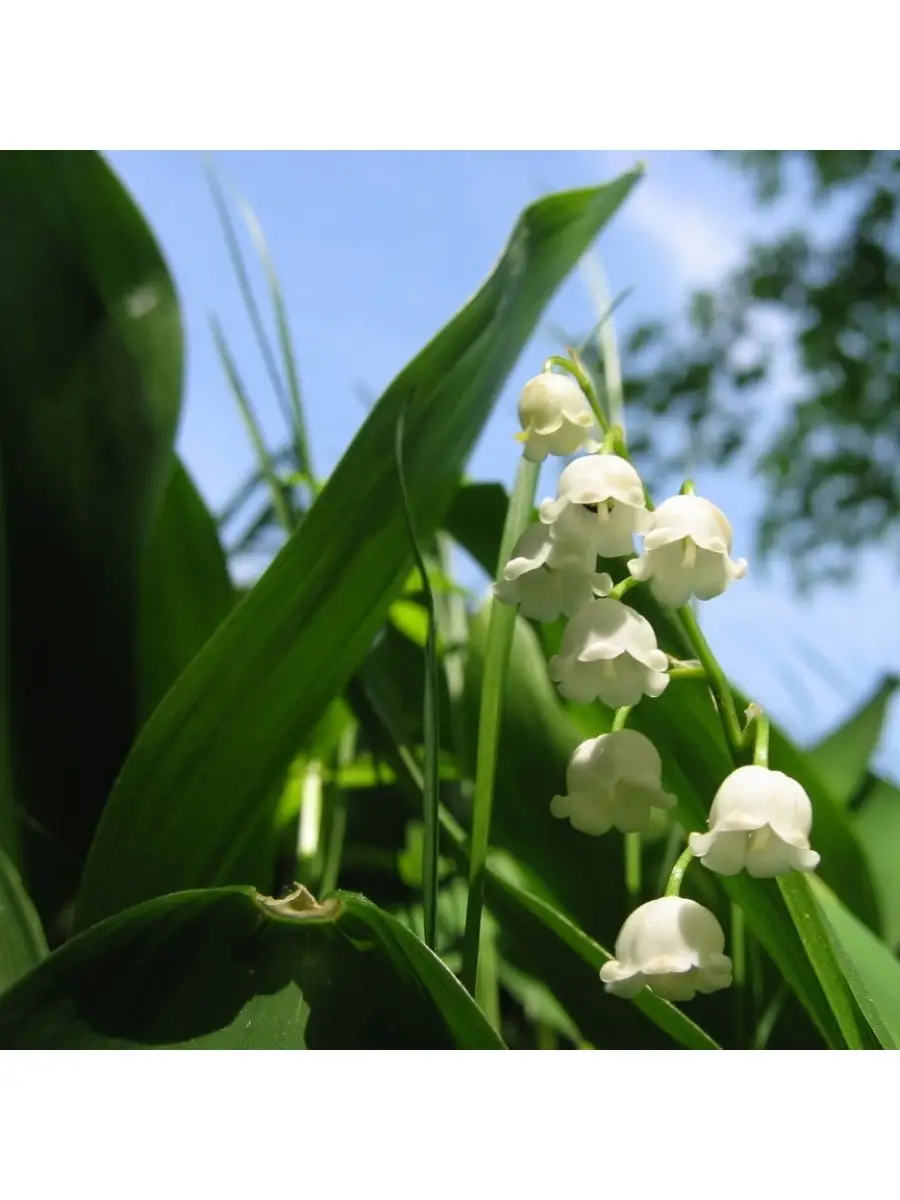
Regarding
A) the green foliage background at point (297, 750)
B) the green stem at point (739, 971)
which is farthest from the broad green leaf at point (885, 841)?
the green stem at point (739, 971)

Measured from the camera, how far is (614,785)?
0.36 meters

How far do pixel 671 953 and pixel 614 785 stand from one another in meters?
0.06

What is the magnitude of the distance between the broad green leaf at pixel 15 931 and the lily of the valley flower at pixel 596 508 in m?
0.25

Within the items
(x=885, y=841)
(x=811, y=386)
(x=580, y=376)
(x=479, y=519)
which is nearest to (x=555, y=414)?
(x=580, y=376)

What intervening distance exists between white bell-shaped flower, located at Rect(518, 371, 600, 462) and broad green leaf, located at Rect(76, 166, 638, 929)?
80 mm

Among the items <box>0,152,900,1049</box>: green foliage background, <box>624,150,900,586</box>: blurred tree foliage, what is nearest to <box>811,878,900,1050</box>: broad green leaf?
<box>0,152,900,1049</box>: green foliage background

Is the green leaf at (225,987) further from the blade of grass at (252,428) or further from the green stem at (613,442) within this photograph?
the blade of grass at (252,428)

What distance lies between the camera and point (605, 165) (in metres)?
0.62

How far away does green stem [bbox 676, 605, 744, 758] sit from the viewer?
0.34 m

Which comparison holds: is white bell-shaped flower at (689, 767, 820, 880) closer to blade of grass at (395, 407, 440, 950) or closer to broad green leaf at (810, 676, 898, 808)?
blade of grass at (395, 407, 440, 950)

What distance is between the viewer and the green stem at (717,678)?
0.34m

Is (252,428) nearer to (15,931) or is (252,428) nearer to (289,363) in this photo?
(289,363)
